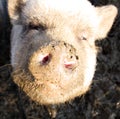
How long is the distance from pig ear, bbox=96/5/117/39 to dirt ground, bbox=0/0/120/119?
23.8 inches

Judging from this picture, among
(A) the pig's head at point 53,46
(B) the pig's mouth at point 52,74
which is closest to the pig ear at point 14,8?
→ (A) the pig's head at point 53,46

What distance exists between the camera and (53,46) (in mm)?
3814

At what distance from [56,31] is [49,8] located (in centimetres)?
33

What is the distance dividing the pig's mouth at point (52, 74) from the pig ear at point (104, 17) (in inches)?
34.4

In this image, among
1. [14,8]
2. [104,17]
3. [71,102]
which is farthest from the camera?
[71,102]

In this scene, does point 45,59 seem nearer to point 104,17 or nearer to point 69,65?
point 69,65

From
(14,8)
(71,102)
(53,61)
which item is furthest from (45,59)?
(71,102)

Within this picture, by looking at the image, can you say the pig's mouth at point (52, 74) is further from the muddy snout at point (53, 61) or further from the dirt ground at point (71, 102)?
the dirt ground at point (71, 102)

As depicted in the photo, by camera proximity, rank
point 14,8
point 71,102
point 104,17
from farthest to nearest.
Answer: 1. point 71,102
2. point 104,17
3. point 14,8

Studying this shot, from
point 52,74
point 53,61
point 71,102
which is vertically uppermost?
point 53,61

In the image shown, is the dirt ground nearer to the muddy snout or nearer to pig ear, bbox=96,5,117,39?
pig ear, bbox=96,5,117,39

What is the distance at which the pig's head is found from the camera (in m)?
3.88

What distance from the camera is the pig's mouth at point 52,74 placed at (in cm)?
383

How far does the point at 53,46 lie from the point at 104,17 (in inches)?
51.0
